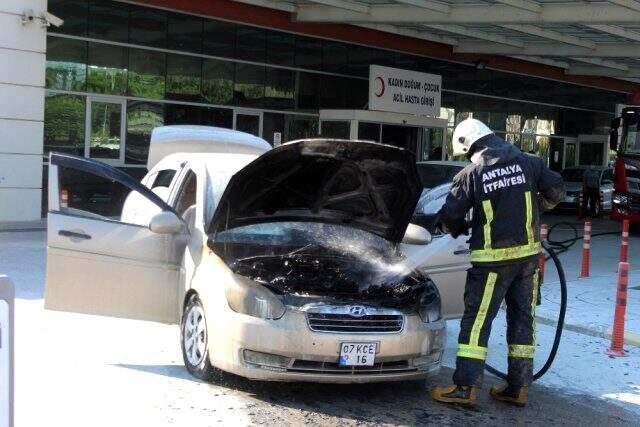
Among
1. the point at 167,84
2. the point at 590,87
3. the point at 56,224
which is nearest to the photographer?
the point at 56,224

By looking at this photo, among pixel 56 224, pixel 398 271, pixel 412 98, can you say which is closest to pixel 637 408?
pixel 398 271

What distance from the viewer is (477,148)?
5.46 meters

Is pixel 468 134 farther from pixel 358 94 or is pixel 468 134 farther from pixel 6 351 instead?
pixel 358 94

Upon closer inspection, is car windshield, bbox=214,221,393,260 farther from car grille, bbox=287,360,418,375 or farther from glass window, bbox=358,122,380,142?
glass window, bbox=358,122,380,142

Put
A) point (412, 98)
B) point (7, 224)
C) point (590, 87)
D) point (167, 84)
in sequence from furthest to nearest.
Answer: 1. point (590, 87)
2. point (412, 98)
3. point (167, 84)
4. point (7, 224)

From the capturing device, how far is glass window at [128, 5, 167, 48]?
17219mm

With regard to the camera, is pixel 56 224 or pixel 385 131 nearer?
pixel 56 224

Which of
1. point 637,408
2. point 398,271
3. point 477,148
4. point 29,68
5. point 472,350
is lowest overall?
point 637,408

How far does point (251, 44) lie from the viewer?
19.3 m

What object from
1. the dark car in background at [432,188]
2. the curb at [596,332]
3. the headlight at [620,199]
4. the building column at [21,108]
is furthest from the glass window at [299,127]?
the curb at [596,332]

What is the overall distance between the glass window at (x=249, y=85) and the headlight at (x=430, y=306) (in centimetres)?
1449

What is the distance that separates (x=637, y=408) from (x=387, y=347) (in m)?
1.94

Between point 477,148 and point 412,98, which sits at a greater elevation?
point 412,98

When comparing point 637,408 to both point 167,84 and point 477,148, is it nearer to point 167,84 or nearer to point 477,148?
point 477,148
